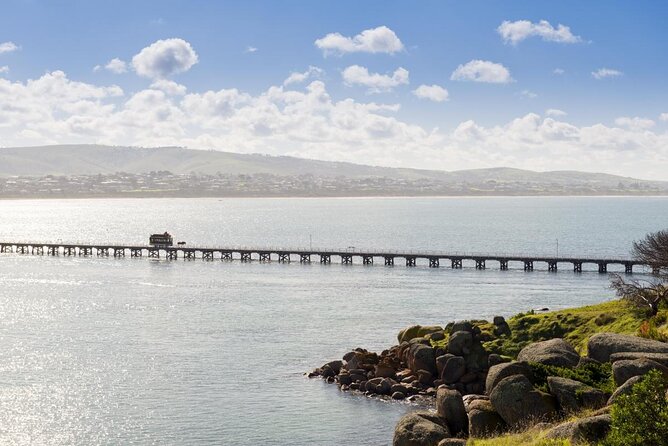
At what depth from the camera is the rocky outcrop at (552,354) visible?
167ft

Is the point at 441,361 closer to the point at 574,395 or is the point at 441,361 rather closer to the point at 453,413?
the point at 453,413

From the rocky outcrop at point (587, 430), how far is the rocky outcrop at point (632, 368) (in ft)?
27.8

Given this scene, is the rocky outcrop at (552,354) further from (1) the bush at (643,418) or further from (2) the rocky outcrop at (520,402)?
(1) the bush at (643,418)

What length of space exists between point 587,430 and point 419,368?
30.0 metres

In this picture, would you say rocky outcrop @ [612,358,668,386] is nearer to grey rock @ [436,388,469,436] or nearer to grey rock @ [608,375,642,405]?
grey rock @ [608,375,642,405]

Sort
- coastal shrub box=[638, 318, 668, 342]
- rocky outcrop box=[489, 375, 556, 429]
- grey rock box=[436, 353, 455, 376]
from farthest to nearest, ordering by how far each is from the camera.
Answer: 1. grey rock box=[436, 353, 455, 376]
2. coastal shrub box=[638, 318, 668, 342]
3. rocky outcrop box=[489, 375, 556, 429]

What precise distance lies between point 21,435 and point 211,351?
26.8m

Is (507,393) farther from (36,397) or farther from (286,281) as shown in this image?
(286,281)

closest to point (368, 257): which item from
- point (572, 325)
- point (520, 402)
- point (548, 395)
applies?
point (572, 325)

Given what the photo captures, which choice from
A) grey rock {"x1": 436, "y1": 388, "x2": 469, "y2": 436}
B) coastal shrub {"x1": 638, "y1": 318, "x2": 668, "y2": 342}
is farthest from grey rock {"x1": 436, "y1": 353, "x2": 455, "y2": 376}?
grey rock {"x1": 436, "y1": 388, "x2": 469, "y2": 436}

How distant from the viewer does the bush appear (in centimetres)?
3128

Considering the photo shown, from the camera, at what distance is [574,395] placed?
45125 mm

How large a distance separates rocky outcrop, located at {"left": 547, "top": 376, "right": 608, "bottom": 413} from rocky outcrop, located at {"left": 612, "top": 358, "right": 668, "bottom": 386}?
4.16 feet

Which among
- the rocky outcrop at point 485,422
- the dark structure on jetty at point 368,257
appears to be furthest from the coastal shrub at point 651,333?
the dark structure on jetty at point 368,257
